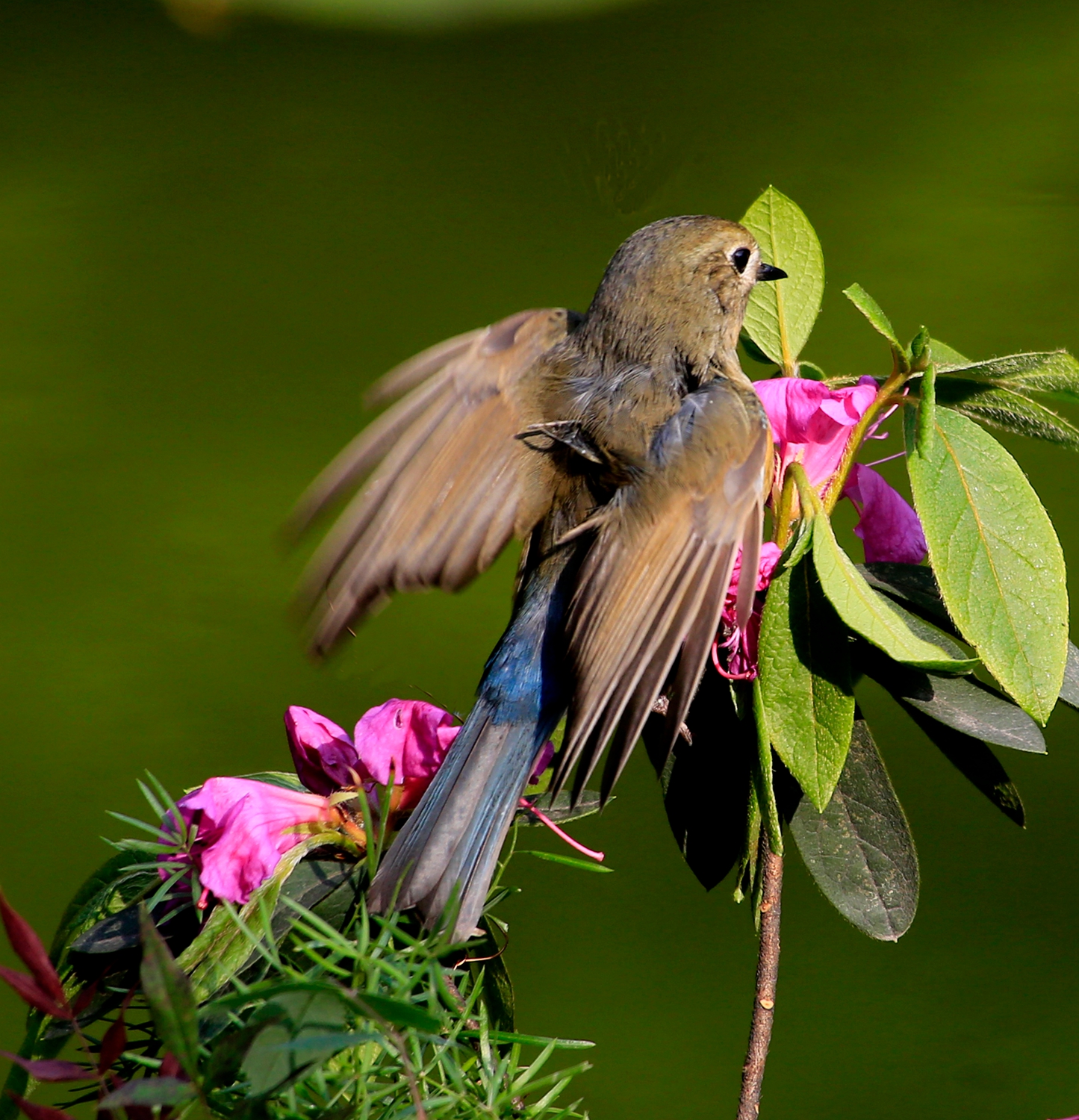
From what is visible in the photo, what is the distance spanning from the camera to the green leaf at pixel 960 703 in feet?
1.64

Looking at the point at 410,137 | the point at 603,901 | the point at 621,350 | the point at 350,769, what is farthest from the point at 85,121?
the point at 350,769

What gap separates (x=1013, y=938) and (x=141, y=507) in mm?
969

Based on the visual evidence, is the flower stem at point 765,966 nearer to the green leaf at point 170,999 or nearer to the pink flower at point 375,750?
the pink flower at point 375,750

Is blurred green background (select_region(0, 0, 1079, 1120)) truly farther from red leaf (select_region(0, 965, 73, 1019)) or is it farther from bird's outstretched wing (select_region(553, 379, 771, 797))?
red leaf (select_region(0, 965, 73, 1019))

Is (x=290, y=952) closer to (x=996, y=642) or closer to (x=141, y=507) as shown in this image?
(x=996, y=642)

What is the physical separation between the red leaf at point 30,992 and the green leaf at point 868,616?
0.92 feet

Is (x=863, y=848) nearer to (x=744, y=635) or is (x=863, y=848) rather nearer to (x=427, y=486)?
(x=744, y=635)

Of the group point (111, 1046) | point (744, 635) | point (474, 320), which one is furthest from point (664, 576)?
point (474, 320)

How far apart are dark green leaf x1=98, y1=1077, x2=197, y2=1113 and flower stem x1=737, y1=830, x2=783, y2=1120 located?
0.98 feet

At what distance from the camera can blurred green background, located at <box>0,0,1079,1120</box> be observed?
107 cm

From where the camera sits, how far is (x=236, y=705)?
126 centimetres

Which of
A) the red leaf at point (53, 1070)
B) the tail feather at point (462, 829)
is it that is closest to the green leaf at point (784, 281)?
the tail feather at point (462, 829)

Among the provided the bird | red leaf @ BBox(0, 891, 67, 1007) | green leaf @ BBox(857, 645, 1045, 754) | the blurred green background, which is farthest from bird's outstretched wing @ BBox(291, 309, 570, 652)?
the blurred green background

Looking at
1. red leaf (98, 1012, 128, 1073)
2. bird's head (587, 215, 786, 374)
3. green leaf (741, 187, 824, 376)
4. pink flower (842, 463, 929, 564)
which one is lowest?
red leaf (98, 1012, 128, 1073)
